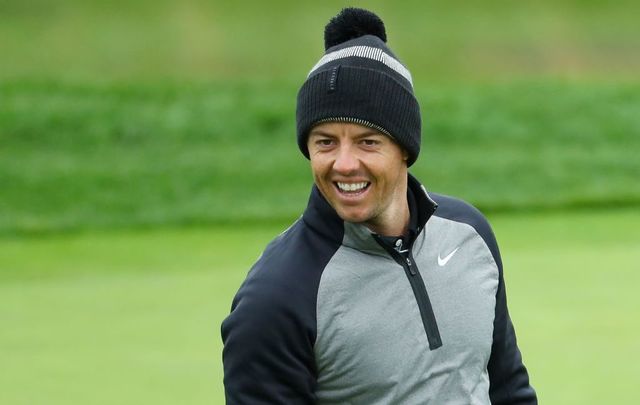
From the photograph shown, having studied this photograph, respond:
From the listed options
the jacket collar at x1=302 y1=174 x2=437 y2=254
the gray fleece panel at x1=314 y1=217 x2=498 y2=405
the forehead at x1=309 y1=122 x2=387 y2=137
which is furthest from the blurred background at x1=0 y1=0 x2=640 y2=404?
the forehead at x1=309 y1=122 x2=387 y2=137

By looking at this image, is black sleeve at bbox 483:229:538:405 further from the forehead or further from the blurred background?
the blurred background

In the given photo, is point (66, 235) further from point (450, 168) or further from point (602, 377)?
point (602, 377)

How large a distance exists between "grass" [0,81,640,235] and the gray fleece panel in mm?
5992

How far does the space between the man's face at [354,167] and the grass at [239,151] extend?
6044 millimetres

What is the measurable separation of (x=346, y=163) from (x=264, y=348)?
337 mm

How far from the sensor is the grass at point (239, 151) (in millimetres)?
9102

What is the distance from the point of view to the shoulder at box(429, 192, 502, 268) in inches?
110

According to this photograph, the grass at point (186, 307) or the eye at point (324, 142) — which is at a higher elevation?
the grass at point (186, 307)

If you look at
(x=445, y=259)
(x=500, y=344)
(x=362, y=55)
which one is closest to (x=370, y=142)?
(x=362, y=55)

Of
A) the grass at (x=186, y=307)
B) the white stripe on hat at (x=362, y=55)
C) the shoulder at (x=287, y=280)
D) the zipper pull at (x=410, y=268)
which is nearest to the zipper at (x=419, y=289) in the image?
the zipper pull at (x=410, y=268)

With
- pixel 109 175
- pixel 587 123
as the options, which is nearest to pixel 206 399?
pixel 109 175

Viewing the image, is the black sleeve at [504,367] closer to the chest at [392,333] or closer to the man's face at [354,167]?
the chest at [392,333]

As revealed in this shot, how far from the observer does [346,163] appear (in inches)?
97.7

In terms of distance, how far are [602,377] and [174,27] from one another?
8.24 m
